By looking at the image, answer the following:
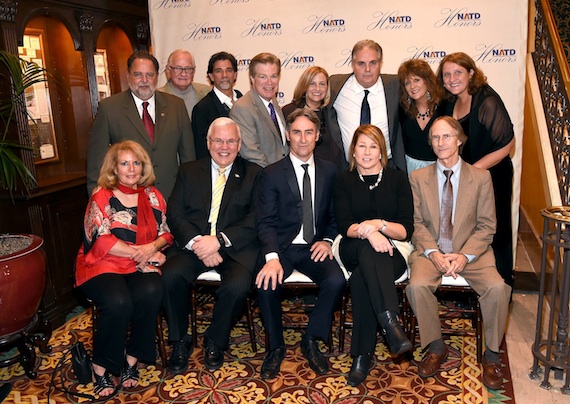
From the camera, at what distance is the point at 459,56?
3.68 m

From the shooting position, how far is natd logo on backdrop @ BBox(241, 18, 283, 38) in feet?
16.9

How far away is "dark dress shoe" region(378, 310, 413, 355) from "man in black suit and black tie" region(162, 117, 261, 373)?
0.88m

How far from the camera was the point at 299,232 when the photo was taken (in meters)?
3.58

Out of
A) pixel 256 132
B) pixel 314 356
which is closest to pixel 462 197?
pixel 314 356

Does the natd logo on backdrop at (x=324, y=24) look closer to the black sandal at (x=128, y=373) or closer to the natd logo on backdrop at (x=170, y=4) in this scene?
the natd logo on backdrop at (x=170, y=4)

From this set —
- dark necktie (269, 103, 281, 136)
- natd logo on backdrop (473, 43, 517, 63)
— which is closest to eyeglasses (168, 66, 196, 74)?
dark necktie (269, 103, 281, 136)

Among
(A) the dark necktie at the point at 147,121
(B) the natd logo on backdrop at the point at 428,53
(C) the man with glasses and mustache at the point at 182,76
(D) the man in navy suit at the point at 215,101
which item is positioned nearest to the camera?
(A) the dark necktie at the point at 147,121

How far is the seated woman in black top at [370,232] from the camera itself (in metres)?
3.16

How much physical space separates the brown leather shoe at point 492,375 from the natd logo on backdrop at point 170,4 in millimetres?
4188

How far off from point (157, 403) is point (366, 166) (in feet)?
6.27

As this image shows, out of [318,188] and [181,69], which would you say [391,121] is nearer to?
[318,188]

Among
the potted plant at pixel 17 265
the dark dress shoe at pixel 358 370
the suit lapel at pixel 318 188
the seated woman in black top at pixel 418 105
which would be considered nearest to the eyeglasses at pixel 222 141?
the suit lapel at pixel 318 188

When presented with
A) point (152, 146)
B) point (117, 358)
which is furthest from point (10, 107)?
point (117, 358)

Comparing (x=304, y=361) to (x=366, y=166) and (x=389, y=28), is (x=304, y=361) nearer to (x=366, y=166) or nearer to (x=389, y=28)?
(x=366, y=166)
